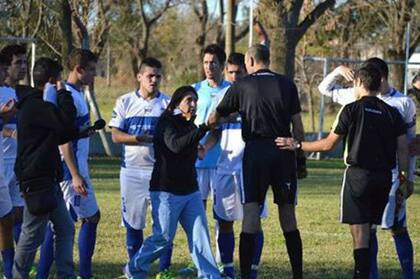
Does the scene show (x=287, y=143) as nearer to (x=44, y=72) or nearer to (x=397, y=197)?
(x=397, y=197)

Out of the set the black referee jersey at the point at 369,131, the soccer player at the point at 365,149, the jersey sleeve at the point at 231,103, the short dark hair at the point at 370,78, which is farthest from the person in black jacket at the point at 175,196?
the short dark hair at the point at 370,78

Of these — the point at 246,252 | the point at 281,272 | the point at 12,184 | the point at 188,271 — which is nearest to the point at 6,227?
the point at 12,184

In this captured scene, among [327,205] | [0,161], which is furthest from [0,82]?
[327,205]

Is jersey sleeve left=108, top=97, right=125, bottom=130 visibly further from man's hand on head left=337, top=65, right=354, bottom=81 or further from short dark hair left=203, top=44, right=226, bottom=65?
man's hand on head left=337, top=65, right=354, bottom=81

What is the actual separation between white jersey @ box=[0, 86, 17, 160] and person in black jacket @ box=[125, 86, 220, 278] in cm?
156

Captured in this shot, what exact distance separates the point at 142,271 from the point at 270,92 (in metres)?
1.95

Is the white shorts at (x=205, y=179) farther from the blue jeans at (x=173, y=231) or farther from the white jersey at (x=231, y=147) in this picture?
the blue jeans at (x=173, y=231)

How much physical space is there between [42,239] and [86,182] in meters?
0.84

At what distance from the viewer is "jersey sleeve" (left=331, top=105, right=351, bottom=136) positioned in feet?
29.8

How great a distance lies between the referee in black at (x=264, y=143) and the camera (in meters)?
9.31

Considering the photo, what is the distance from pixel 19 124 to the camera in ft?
28.2

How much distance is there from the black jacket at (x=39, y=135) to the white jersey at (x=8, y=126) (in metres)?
1.18

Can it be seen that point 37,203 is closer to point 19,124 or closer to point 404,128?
point 19,124

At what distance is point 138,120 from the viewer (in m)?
10.2
